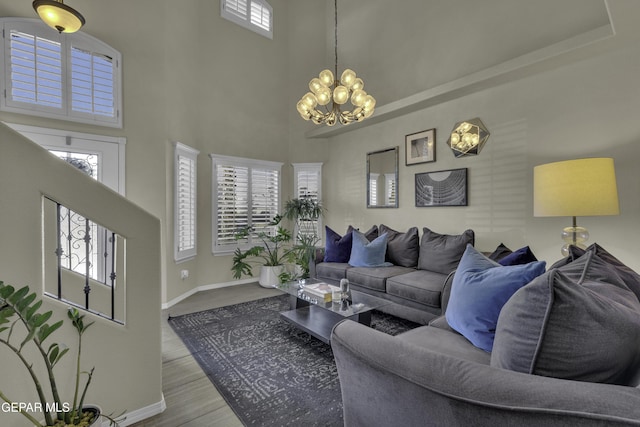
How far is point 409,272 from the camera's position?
3.58m

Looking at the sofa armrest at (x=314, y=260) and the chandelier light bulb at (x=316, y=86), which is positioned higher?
the chandelier light bulb at (x=316, y=86)

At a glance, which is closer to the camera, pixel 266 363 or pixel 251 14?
pixel 266 363

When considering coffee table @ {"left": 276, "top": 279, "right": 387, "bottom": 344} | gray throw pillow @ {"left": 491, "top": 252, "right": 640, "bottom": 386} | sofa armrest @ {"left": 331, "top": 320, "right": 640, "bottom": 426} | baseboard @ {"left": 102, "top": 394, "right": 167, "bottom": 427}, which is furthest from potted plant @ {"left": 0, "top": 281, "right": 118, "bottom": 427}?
gray throw pillow @ {"left": 491, "top": 252, "right": 640, "bottom": 386}

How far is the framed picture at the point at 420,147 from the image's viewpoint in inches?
162

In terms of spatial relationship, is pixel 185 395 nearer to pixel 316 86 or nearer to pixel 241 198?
pixel 316 86

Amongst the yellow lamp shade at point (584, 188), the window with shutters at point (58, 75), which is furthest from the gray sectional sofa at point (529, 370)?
the window with shutters at point (58, 75)

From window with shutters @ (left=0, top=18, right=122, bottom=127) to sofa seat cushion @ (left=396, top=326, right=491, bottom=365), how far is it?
417 cm

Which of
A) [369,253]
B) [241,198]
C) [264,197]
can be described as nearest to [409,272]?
[369,253]

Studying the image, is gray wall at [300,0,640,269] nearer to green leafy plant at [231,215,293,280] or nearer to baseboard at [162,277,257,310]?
green leafy plant at [231,215,293,280]

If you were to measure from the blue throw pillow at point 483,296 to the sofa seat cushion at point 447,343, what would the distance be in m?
0.04

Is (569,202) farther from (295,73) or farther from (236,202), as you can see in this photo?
(295,73)

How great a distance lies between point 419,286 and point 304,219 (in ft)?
9.60

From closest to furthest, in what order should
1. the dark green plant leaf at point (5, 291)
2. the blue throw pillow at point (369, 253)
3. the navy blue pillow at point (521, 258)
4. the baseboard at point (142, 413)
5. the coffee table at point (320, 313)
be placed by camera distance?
the dark green plant leaf at point (5, 291) < the baseboard at point (142, 413) < the navy blue pillow at point (521, 258) < the coffee table at point (320, 313) < the blue throw pillow at point (369, 253)

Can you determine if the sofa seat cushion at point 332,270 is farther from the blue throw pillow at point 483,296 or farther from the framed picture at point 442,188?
the blue throw pillow at point 483,296
